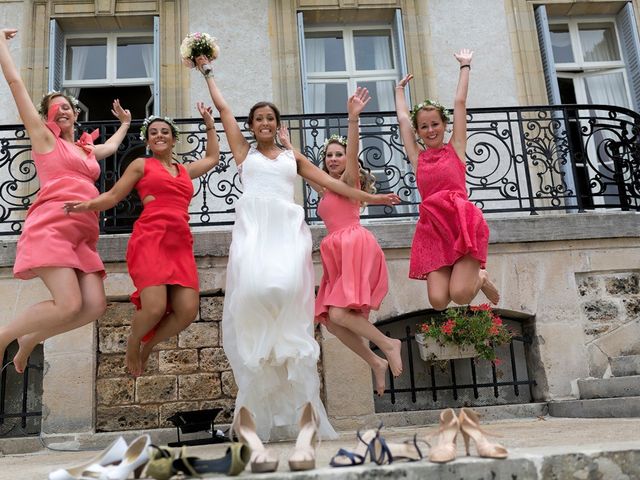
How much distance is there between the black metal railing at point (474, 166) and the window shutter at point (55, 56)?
870 millimetres

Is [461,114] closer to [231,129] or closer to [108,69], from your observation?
[231,129]

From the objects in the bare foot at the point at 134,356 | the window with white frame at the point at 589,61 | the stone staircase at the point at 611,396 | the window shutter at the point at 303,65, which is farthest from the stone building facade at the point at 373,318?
the window with white frame at the point at 589,61

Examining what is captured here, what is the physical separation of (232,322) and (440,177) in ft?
5.59

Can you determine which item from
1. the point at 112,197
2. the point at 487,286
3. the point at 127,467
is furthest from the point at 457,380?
the point at 127,467

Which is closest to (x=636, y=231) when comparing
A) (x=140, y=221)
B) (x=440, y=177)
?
(x=440, y=177)

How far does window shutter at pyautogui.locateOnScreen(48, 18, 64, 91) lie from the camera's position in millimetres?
8008

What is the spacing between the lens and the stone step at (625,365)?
586 cm

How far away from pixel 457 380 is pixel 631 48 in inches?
209

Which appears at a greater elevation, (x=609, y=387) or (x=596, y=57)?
(x=596, y=57)

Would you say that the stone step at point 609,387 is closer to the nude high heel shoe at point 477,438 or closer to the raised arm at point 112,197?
the nude high heel shoe at point 477,438

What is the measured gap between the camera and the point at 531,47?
8461mm

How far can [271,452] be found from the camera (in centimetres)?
291

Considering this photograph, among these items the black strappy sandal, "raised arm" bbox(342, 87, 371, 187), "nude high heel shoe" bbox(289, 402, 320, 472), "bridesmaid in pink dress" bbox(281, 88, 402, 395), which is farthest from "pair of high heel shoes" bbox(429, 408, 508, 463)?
"raised arm" bbox(342, 87, 371, 187)

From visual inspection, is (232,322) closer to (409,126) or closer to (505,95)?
(409,126)
